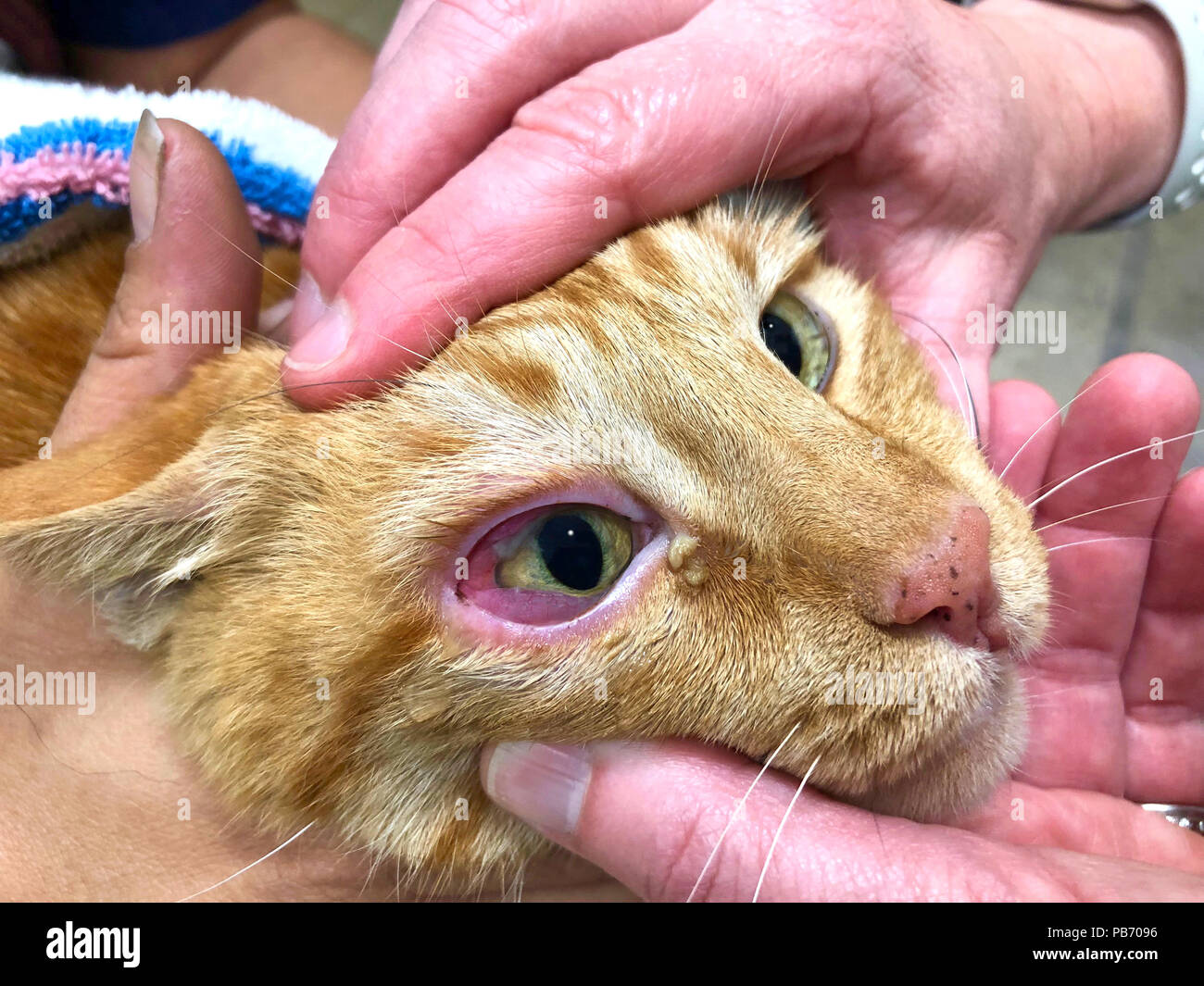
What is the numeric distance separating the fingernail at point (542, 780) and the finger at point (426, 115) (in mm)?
747

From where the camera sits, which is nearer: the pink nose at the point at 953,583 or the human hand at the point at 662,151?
the pink nose at the point at 953,583

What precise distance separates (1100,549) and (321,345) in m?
1.60

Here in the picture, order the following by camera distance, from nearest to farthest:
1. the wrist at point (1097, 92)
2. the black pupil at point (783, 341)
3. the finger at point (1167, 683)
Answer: the black pupil at point (783, 341), the finger at point (1167, 683), the wrist at point (1097, 92)

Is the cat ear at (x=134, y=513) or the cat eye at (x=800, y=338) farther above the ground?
the cat eye at (x=800, y=338)

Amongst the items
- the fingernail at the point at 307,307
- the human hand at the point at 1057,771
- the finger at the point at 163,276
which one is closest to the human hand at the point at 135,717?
the finger at the point at 163,276

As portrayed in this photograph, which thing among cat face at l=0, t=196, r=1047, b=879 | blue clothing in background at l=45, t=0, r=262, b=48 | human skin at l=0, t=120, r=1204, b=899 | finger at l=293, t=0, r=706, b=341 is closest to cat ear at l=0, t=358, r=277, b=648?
cat face at l=0, t=196, r=1047, b=879

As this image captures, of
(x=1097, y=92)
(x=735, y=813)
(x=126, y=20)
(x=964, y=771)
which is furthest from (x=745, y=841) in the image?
(x=126, y=20)

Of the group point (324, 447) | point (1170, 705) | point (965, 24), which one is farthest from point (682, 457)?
point (1170, 705)

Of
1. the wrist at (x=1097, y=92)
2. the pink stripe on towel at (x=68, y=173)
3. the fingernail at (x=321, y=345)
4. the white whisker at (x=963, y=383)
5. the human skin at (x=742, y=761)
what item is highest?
the wrist at (x=1097, y=92)

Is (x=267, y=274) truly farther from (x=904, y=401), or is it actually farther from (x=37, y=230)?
(x=904, y=401)

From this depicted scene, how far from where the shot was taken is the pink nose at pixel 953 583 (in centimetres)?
111

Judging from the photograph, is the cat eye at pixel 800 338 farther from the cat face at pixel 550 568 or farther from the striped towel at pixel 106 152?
the striped towel at pixel 106 152

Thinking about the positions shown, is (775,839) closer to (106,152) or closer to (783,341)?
(783,341)

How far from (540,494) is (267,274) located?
896mm
